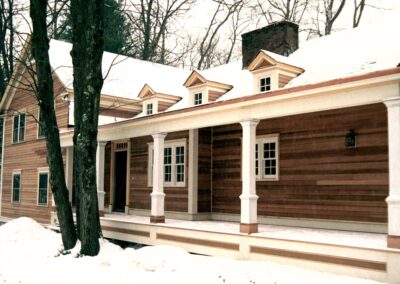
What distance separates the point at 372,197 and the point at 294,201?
90.1 inches

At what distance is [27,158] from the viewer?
21.8m

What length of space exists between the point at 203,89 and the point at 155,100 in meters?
2.93

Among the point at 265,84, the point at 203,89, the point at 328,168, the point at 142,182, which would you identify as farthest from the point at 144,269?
the point at 142,182

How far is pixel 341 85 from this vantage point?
30.2 feet

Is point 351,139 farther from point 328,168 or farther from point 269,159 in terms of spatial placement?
point 269,159

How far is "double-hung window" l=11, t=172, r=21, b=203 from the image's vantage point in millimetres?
22562

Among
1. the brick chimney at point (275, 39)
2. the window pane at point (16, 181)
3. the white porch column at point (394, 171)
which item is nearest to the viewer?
the white porch column at point (394, 171)

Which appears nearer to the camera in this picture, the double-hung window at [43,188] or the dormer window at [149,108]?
the dormer window at [149,108]

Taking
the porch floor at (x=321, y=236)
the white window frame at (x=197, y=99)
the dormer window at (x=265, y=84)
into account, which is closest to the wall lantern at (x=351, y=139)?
the porch floor at (x=321, y=236)

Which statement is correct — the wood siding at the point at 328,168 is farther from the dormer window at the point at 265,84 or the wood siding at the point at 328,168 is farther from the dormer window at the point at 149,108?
the dormer window at the point at 149,108

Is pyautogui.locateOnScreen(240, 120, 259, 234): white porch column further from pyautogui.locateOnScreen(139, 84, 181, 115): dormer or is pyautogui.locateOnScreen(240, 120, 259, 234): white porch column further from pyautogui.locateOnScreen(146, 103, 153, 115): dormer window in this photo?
pyautogui.locateOnScreen(146, 103, 153, 115): dormer window

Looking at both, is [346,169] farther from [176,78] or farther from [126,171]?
[176,78]

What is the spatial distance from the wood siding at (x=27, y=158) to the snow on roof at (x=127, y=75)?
1279mm

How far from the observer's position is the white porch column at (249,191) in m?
10.9
